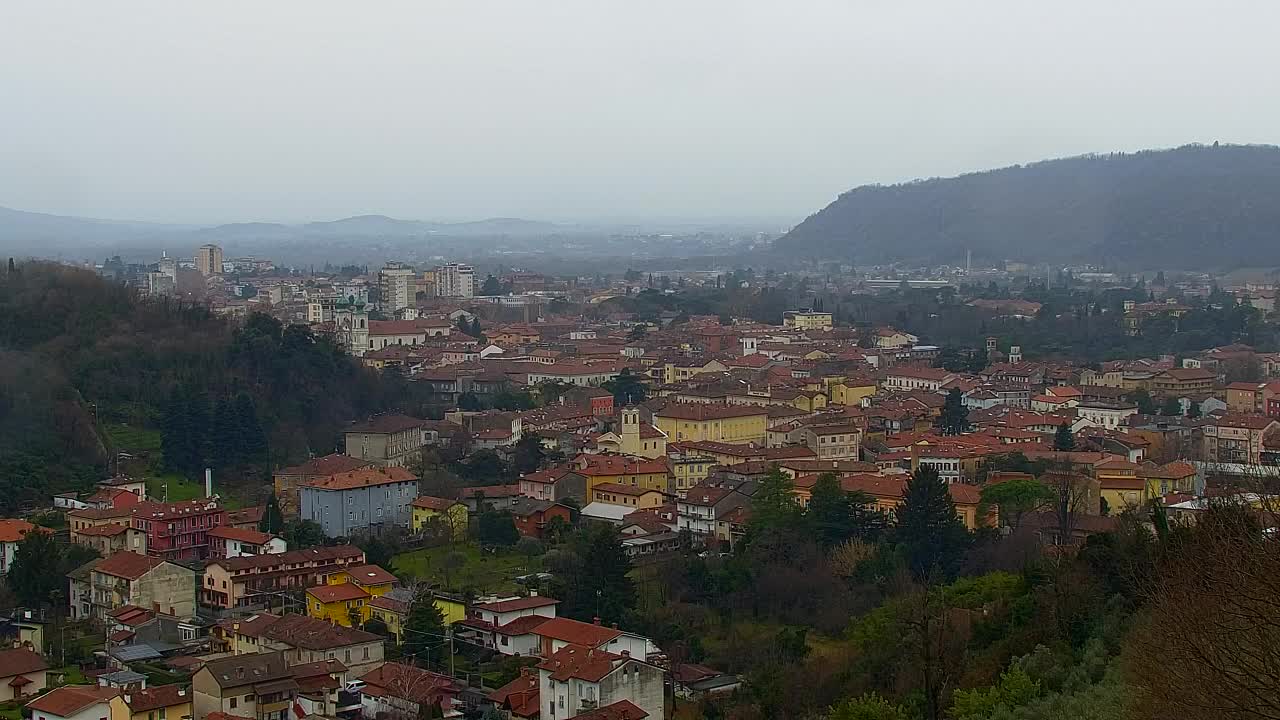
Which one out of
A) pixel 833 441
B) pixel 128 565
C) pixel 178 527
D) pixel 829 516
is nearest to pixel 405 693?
pixel 128 565

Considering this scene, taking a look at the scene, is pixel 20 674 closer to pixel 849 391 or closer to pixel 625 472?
pixel 625 472

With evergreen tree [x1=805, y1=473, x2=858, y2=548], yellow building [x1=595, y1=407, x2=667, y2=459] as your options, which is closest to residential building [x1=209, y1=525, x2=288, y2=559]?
evergreen tree [x1=805, y1=473, x2=858, y2=548]

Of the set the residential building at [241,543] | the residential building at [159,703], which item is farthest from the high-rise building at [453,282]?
the residential building at [159,703]

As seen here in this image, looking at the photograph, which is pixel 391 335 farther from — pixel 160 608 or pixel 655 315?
pixel 160 608

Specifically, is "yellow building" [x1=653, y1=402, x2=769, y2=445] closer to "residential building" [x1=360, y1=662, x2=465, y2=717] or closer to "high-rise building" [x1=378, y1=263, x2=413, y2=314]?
"residential building" [x1=360, y1=662, x2=465, y2=717]

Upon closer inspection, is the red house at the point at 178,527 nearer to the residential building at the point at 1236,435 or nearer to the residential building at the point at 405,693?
the residential building at the point at 405,693
